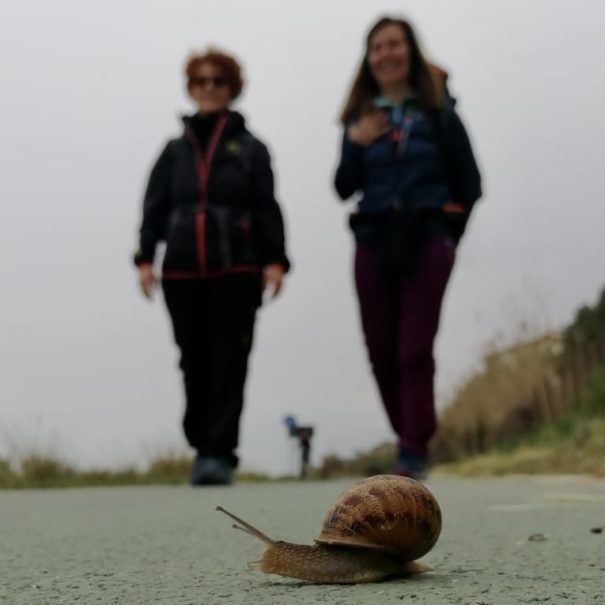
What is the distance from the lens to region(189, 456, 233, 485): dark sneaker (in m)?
4.84

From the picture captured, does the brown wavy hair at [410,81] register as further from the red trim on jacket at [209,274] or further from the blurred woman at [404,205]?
the red trim on jacket at [209,274]

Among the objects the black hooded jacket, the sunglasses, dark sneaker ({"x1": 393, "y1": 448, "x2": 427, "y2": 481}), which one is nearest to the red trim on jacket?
the black hooded jacket

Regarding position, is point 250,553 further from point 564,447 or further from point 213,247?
point 564,447

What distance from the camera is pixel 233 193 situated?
16.5ft

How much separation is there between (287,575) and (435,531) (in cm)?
23

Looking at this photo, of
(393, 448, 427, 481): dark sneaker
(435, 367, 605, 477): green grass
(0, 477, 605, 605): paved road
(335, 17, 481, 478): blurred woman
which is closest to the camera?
(0, 477, 605, 605): paved road

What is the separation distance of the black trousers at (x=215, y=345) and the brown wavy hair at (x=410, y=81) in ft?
3.16

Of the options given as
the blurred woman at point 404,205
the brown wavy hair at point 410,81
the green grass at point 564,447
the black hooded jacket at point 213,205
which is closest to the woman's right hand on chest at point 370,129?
the blurred woman at point 404,205

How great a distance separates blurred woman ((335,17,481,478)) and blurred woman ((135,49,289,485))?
695mm

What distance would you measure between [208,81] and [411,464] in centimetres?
228

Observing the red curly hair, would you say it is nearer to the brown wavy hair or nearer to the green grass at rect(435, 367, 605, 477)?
the brown wavy hair

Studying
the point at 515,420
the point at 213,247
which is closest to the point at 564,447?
the point at 515,420

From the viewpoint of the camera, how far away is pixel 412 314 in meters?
4.25

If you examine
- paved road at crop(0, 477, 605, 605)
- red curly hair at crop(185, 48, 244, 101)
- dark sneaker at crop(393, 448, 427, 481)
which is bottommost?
paved road at crop(0, 477, 605, 605)
